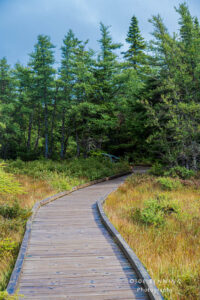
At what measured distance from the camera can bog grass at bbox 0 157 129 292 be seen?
3.90 m

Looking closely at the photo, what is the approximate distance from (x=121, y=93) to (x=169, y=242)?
73.2 feet

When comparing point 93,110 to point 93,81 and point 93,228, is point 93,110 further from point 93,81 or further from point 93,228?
point 93,228

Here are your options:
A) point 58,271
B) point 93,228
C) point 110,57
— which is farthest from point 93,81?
point 58,271

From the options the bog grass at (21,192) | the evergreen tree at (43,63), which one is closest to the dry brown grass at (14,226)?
the bog grass at (21,192)

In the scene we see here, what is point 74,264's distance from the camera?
436cm

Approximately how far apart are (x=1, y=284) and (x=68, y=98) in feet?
82.3

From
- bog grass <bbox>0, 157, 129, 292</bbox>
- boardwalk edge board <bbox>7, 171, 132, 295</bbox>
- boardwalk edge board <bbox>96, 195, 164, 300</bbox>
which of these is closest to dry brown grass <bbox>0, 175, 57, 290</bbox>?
bog grass <bbox>0, 157, 129, 292</bbox>

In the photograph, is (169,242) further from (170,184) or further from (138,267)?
(170,184)

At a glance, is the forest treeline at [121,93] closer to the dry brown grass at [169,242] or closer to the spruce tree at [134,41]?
the spruce tree at [134,41]

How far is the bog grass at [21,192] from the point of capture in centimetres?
390

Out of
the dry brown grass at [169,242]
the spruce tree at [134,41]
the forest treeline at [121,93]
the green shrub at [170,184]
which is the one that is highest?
the spruce tree at [134,41]

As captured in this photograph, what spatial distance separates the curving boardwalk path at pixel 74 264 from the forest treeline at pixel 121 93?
9.36m

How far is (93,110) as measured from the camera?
2252 cm

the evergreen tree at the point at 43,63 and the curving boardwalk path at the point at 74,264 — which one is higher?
the evergreen tree at the point at 43,63
